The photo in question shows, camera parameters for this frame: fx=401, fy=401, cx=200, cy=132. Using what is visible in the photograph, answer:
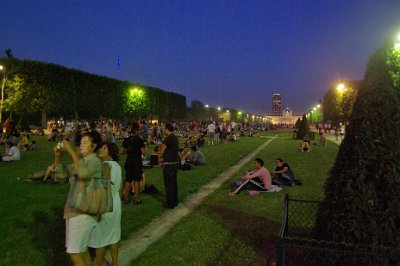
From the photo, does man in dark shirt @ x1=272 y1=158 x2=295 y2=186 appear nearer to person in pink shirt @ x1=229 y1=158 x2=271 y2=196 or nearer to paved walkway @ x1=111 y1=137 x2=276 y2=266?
person in pink shirt @ x1=229 y1=158 x2=271 y2=196

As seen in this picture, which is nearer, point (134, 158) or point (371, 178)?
point (371, 178)

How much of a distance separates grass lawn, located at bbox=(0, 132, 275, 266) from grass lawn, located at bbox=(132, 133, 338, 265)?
109 centimetres

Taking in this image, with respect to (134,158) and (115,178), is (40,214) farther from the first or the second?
(115,178)

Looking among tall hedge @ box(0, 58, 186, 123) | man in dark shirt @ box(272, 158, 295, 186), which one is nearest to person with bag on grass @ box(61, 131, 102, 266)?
man in dark shirt @ box(272, 158, 295, 186)

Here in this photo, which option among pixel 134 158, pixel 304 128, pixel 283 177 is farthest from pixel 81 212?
pixel 304 128

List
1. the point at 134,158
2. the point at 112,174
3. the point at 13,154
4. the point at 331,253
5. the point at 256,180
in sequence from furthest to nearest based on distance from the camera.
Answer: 1. the point at 13,154
2. the point at 256,180
3. the point at 134,158
4. the point at 112,174
5. the point at 331,253

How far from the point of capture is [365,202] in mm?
4789

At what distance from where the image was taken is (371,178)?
4.84m

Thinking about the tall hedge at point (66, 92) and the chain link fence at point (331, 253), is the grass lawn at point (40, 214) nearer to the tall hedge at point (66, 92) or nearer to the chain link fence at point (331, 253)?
the chain link fence at point (331, 253)

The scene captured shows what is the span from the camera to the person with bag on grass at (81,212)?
4.58 m

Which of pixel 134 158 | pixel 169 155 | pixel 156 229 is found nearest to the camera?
pixel 156 229

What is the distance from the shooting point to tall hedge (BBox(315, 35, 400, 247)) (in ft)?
15.6

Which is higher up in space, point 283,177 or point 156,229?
point 283,177

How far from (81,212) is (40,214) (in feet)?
17.3
